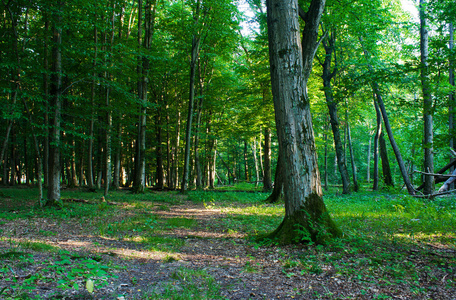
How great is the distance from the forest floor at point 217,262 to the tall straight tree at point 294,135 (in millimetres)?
415

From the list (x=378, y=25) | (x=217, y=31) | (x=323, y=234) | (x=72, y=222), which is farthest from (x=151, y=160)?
(x=323, y=234)

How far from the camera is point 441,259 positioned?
401cm

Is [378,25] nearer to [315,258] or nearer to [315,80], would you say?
[315,80]

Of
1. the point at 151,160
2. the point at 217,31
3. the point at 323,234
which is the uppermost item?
the point at 217,31

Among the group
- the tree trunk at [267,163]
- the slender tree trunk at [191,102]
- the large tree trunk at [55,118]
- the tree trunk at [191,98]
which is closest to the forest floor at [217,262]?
the large tree trunk at [55,118]

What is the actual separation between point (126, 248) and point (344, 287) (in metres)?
3.76

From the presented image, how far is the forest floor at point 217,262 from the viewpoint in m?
3.05

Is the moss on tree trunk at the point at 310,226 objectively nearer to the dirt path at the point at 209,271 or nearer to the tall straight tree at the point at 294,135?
the tall straight tree at the point at 294,135

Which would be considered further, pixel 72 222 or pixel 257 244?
pixel 72 222

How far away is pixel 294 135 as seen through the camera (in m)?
5.05

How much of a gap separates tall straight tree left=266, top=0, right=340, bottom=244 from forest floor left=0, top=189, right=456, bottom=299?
0.41 meters

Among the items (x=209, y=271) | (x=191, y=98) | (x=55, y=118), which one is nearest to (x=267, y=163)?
(x=191, y=98)

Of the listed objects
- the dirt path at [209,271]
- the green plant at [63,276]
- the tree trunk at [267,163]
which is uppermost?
the tree trunk at [267,163]

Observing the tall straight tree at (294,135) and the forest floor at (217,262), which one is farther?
the tall straight tree at (294,135)
